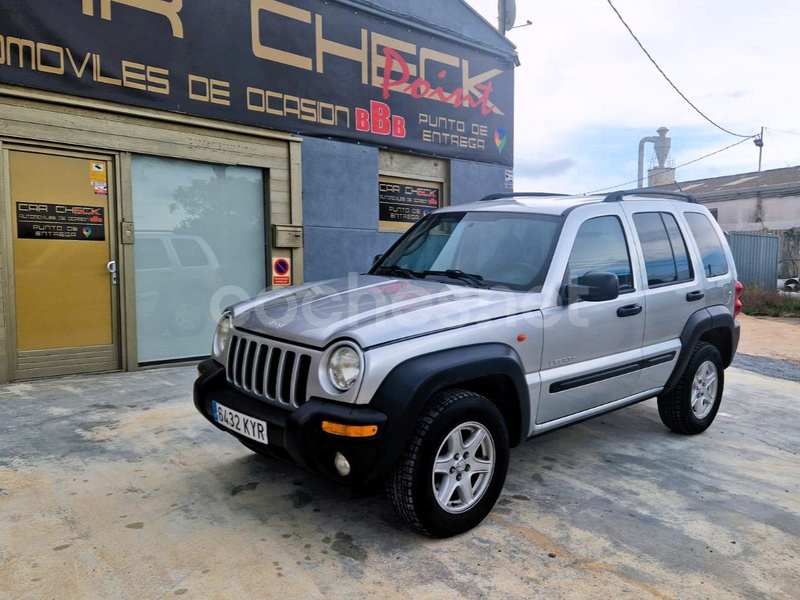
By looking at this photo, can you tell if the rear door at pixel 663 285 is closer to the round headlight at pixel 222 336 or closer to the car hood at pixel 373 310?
the car hood at pixel 373 310

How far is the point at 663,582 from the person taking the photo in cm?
265

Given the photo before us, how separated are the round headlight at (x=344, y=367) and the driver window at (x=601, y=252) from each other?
1500 millimetres

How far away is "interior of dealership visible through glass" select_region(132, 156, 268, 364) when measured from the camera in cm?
664

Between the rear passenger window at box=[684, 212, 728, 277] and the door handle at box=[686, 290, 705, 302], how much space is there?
24 centimetres

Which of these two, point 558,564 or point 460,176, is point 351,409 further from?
point 460,176

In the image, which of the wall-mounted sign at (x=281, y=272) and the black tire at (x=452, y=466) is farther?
the wall-mounted sign at (x=281, y=272)

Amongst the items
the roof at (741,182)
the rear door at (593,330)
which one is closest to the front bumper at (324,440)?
the rear door at (593,330)

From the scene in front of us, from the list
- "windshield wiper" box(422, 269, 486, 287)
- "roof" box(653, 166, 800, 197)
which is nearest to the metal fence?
"roof" box(653, 166, 800, 197)

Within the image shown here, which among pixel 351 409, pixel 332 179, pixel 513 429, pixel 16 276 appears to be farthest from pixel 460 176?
pixel 351 409

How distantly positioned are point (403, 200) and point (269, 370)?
21.2ft

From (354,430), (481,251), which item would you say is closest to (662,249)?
(481,251)

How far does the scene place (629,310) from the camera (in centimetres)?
393

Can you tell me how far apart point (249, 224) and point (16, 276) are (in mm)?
2578

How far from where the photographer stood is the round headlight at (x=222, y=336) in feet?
11.8
